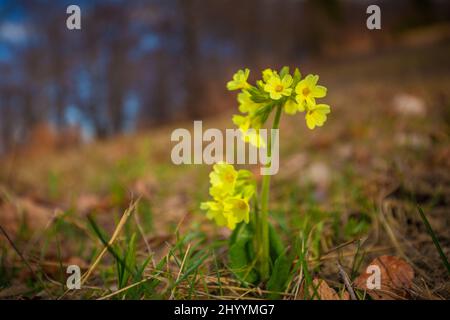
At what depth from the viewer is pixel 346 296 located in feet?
3.20

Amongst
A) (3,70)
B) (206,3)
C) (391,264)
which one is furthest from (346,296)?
Result: (3,70)

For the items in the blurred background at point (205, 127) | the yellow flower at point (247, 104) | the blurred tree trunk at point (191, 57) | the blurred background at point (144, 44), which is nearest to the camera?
the yellow flower at point (247, 104)

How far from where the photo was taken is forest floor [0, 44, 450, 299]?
106 centimetres

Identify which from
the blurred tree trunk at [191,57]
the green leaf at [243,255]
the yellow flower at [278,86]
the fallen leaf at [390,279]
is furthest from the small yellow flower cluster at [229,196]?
the blurred tree trunk at [191,57]

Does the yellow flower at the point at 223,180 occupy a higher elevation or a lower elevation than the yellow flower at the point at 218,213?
higher

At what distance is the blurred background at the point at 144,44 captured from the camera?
36.0ft

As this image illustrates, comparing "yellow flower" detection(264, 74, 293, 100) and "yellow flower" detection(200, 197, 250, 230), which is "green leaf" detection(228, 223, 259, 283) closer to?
"yellow flower" detection(200, 197, 250, 230)

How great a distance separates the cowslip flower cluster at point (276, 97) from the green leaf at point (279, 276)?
0.34 metres

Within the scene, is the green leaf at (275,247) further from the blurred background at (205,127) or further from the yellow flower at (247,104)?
the yellow flower at (247,104)

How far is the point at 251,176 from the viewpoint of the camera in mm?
1017

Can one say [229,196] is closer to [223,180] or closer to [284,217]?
[223,180]

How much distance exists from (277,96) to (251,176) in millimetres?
243

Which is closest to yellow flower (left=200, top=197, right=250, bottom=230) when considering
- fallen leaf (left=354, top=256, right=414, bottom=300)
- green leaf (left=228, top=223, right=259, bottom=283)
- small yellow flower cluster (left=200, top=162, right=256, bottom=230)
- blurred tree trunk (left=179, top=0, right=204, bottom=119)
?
small yellow flower cluster (left=200, top=162, right=256, bottom=230)
